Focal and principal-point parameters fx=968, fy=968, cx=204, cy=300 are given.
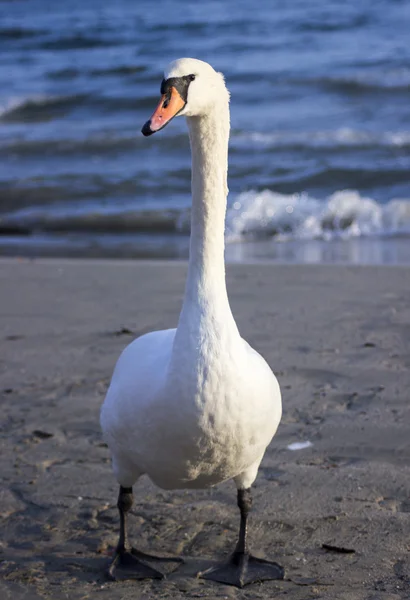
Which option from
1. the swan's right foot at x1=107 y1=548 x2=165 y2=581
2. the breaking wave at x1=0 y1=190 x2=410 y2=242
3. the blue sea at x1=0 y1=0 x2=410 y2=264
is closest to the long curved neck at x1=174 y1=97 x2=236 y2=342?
the swan's right foot at x1=107 y1=548 x2=165 y2=581

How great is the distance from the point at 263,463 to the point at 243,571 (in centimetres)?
87

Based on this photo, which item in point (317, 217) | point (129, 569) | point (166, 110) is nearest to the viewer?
point (166, 110)

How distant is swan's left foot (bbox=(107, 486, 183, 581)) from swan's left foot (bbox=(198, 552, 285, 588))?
154mm

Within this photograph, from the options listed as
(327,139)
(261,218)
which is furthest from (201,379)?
(327,139)

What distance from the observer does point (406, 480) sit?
3.93m

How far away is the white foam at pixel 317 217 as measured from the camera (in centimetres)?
956

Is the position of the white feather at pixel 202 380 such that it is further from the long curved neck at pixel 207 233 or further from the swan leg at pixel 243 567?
the swan leg at pixel 243 567

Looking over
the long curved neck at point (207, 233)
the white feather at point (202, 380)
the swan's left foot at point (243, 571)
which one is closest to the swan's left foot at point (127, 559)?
→ the swan's left foot at point (243, 571)

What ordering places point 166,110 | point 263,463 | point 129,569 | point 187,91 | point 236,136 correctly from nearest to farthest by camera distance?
point 166,110 → point 187,91 → point 129,569 → point 263,463 → point 236,136

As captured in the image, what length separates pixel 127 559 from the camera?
11.2 feet

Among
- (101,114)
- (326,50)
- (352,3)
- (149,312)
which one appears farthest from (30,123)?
(352,3)

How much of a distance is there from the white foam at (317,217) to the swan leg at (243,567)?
239 inches

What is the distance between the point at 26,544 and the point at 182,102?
68.1 inches

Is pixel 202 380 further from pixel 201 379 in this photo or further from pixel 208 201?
pixel 208 201
